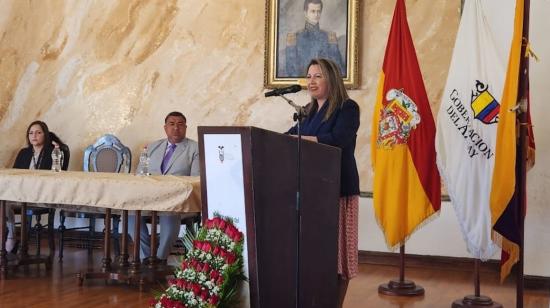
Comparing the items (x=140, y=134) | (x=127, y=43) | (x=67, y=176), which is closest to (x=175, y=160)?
(x=67, y=176)

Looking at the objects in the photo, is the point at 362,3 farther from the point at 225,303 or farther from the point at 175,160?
the point at 225,303

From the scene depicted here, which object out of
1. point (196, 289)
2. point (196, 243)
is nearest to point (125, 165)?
point (196, 243)

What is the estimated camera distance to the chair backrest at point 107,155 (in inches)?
261

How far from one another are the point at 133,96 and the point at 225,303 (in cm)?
482

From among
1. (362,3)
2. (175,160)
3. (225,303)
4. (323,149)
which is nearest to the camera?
(225,303)

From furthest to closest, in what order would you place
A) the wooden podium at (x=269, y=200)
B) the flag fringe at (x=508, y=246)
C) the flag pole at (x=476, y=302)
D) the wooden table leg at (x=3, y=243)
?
1. the wooden table leg at (x=3, y=243)
2. the flag pole at (x=476, y=302)
3. the flag fringe at (x=508, y=246)
4. the wooden podium at (x=269, y=200)

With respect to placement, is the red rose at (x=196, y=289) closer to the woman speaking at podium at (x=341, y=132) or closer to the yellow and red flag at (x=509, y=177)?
the woman speaking at podium at (x=341, y=132)

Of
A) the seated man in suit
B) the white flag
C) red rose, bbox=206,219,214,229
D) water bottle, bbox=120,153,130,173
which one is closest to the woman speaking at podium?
red rose, bbox=206,219,214,229

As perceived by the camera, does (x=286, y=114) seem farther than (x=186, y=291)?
Yes

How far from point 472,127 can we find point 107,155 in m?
3.54

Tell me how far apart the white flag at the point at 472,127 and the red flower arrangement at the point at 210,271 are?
7.63ft

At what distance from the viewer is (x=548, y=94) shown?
5238mm

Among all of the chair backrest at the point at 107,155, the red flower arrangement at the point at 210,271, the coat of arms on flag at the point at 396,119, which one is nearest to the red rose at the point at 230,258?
the red flower arrangement at the point at 210,271

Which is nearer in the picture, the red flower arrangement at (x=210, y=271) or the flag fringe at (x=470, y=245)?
the red flower arrangement at (x=210, y=271)
